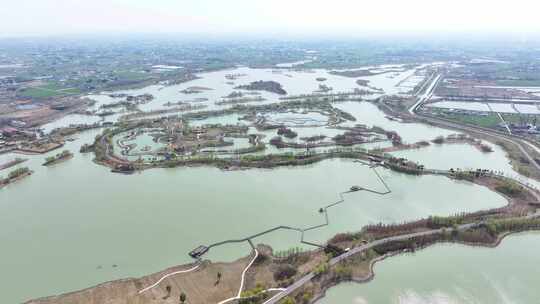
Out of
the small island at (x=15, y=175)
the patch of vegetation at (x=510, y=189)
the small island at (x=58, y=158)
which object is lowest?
the small island at (x=15, y=175)

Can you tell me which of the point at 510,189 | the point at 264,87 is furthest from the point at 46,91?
the point at 510,189

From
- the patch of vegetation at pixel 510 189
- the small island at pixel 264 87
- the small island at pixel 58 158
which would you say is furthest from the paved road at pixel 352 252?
the small island at pixel 264 87

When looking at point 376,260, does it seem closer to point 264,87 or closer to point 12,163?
point 12,163

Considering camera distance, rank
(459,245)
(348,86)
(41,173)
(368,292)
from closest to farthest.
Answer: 1. (368,292)
2. (459,245)
3. (41,173)
4. (348,86)

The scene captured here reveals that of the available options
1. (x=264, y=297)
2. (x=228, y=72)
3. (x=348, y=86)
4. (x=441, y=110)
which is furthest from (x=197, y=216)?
(x=228, y=72)

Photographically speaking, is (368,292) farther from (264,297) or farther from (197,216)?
(197,216)

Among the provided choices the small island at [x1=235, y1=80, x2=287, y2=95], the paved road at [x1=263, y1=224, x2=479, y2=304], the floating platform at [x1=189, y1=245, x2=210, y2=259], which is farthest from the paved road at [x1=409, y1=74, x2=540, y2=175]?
the floating platform at [x1=189, y1=245, x2=210, y2=259]

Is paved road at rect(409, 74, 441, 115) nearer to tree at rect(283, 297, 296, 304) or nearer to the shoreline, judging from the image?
the shoreline

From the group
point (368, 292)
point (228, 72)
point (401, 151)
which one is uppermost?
point (228, 72)

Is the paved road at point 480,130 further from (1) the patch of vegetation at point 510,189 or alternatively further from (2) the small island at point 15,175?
(2) the small island at point 15,175
